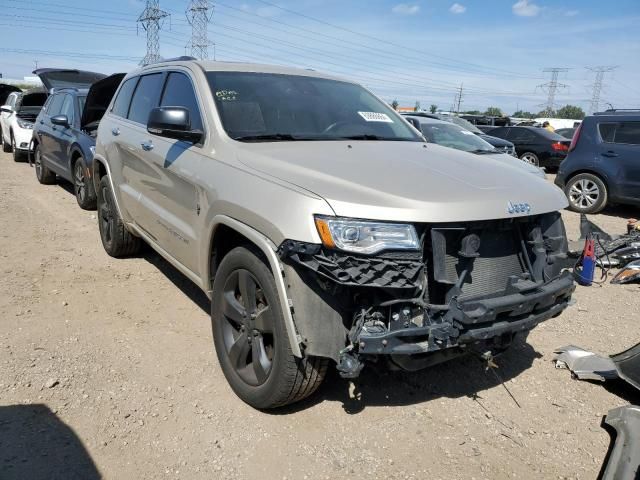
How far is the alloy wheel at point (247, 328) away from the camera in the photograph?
2874 millimetres

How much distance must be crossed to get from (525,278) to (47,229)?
5.97m

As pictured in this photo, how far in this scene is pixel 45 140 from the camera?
9289mm

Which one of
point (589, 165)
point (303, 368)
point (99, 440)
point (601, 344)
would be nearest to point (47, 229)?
point (99, 440)

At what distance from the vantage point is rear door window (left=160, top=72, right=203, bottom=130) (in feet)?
11.7

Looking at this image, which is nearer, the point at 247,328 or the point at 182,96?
the point at 247,328

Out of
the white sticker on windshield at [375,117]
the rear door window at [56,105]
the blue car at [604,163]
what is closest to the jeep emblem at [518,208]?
the white sticker on windshield at [375,117]

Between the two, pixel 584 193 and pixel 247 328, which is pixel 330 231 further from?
pixel 584 193

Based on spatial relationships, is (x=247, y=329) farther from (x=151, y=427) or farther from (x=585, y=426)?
(x=585, y=426)

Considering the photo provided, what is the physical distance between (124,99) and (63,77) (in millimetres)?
7576

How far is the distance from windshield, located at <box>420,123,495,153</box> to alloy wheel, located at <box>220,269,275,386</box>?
7248 millimetres

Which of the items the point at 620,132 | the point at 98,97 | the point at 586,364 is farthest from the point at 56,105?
the point at 620,132

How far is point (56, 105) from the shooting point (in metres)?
9.08

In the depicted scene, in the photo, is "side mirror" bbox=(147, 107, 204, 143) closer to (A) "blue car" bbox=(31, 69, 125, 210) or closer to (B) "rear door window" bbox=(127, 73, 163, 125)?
(B) "rear door window" bbox=(127, 73, 163, 125)

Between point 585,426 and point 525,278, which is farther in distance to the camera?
point 585,426
